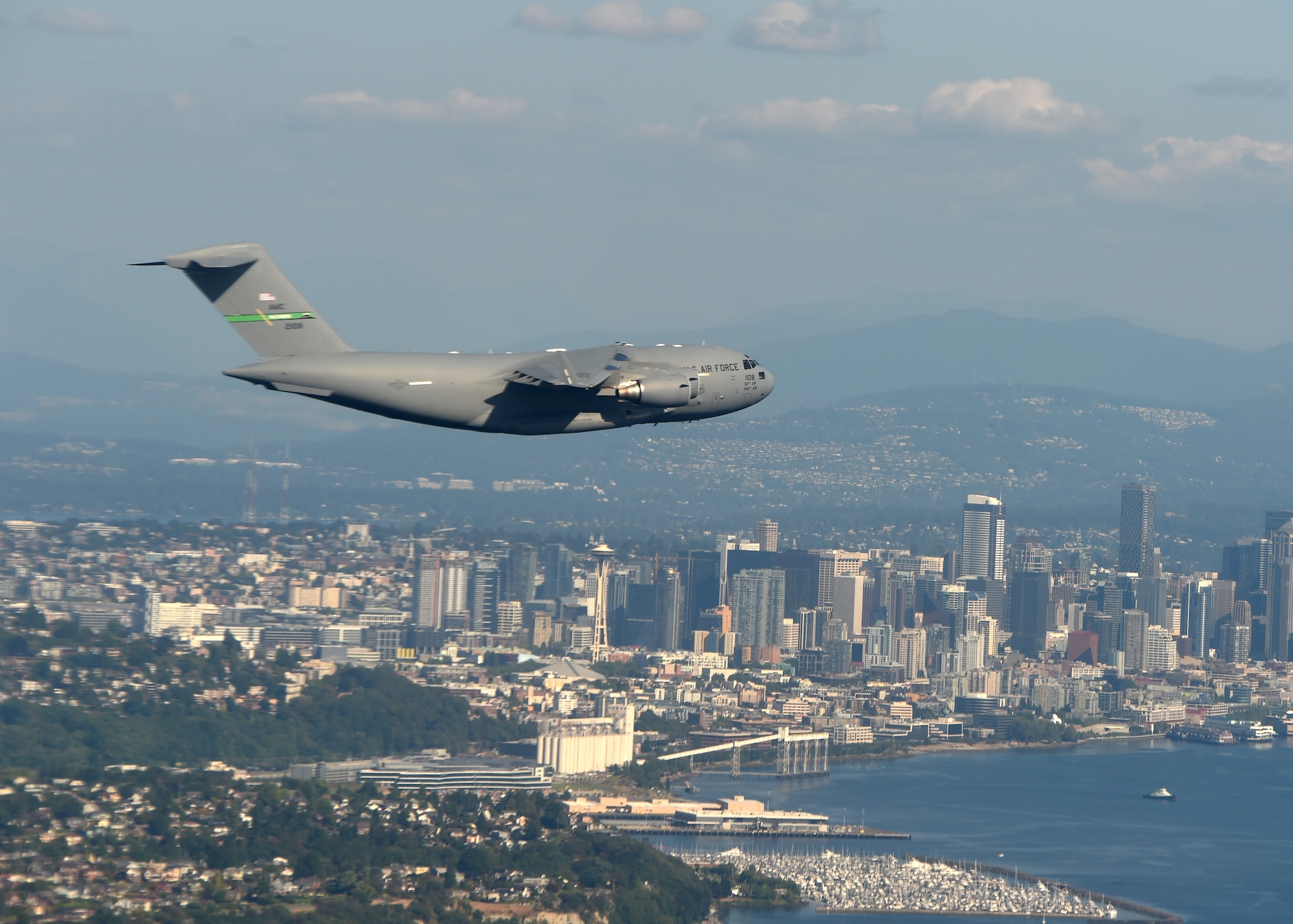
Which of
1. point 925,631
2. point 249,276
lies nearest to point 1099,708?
point 925,631

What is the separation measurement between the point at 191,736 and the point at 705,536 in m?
87.5

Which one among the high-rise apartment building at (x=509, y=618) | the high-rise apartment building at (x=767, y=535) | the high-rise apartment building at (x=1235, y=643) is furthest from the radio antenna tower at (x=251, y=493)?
the high-rise apartment building at (x=1235, y=643)

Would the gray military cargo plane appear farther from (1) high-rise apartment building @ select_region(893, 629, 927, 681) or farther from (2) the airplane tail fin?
(1) high-rise apartment building @ select_region(893, 629, 927, 681)

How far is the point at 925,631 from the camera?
125 metres

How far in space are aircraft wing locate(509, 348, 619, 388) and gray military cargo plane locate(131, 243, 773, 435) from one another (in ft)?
0.06

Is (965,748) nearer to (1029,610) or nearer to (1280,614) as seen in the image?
(1029,610)

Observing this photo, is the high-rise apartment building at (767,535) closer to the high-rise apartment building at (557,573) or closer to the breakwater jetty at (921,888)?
the high-rise apartment building at (557,573)

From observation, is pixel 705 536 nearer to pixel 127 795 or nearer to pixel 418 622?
pixel 418 622

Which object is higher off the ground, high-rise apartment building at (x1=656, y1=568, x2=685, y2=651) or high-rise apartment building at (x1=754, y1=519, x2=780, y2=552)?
high-rise apartment building at (x1=754, y1=519, x2=780, y2=552)

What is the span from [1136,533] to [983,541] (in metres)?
15.2

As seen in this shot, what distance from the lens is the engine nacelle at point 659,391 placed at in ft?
84.7

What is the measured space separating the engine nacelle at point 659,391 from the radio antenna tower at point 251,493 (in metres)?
116

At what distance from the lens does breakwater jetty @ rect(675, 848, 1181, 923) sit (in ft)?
196

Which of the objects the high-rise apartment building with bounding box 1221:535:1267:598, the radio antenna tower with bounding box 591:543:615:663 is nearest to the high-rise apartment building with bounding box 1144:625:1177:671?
the high-rise apartment building with bounding box 1221:535:1267:598
